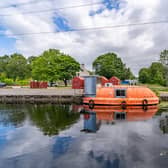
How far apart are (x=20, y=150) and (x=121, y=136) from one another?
438 centimetres

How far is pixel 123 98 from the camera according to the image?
621 inches

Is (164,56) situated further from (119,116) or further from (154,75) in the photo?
(119,116)

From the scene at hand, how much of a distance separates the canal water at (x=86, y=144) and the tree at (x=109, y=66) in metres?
38.6

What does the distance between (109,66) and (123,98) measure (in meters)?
33.8

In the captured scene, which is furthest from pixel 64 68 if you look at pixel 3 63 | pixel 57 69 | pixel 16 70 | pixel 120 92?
pixel 3 63

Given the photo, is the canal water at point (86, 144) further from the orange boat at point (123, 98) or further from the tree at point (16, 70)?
the tree at point (16, 70)

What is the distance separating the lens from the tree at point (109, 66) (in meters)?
48.8

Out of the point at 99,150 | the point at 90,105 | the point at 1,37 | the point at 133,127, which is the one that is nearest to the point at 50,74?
the point at 1,37

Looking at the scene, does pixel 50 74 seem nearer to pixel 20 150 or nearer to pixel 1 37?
pixel 1 37

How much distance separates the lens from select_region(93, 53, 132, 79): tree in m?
48.8

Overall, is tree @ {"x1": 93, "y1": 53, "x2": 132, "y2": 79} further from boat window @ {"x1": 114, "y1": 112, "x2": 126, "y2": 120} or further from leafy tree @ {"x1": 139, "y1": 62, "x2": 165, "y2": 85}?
boat window @ {"x1": 114, "y1": 112, "x2": 126, "y2": 120}

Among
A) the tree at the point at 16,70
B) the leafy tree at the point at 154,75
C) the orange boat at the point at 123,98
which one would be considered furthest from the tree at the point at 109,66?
the orange boat at the point at 123,98

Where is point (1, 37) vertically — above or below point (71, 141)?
above

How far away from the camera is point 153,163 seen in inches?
206
